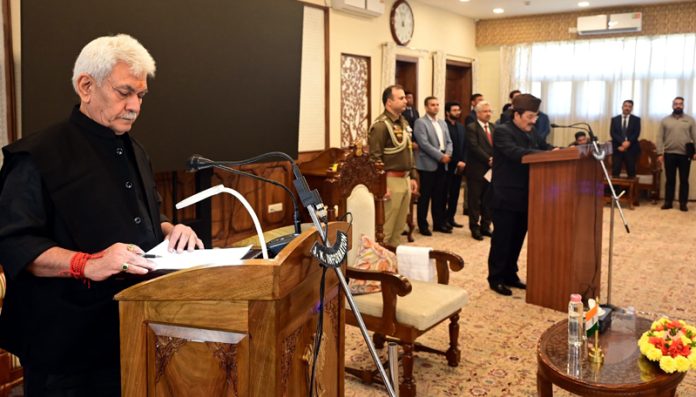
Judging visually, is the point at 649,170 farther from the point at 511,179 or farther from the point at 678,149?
the point at 511,179

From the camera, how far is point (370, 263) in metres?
3.09

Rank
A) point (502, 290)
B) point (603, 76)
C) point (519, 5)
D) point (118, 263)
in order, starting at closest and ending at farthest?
point (118, 263) → point (502, 290) → point (519, 5) → point (603, 76)

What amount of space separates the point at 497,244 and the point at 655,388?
7.25 ft

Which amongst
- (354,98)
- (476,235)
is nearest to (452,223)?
(476,235)

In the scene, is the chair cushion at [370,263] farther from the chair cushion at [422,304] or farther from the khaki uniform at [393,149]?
the khaki uniform at [393,149]

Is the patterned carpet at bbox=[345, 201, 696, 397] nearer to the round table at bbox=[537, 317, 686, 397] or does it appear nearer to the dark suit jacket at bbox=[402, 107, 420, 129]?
the round table at bbox=[537, 317, 686, 397]

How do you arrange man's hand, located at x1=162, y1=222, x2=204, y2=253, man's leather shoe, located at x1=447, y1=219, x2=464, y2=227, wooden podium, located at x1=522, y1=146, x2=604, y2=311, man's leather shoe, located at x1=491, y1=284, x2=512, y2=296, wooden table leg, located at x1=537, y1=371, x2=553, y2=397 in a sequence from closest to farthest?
1. man's hand, located at x1=162, y1=222, x2=204, y2=253
2. wooden table leg, located at x1=537, y1=371, x2=553, y2=397
3. wooden podium, located at x1=522, y1=146, x2=604, y2=311
4. man's leather shoe, located at x1=491, y1=284, x2=512, y2=296
5. man's leather shoe, located at x1=447, y1=219, x2=464, y2=227

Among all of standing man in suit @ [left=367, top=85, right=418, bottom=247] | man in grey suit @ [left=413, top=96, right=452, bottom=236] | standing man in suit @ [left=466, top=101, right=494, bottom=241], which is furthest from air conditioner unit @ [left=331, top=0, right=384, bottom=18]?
standing man in suit @ [left=466, top=101, right=494, bottom=241]

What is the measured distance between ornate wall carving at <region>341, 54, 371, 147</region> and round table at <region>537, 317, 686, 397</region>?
477 cm

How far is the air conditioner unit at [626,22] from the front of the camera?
9320 millimetres

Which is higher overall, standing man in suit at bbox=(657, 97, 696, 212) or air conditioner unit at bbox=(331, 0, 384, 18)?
air conditioner unit at bbox=(331, 0, 384, 18)

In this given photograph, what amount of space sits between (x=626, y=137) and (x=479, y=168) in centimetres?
357

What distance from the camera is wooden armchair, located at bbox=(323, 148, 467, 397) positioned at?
111 inches

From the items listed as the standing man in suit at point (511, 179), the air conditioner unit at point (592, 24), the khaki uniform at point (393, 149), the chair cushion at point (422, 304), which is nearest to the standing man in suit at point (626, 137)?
the air conditioner unit at point (592, 24)
